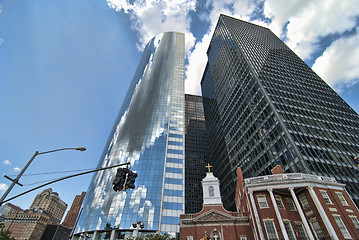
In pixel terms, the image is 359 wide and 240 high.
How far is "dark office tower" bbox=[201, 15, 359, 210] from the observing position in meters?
49.0

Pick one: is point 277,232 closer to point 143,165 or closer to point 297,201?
point 297,201

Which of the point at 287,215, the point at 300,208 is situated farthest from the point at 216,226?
the point at 300,208

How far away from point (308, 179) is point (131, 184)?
29237mm

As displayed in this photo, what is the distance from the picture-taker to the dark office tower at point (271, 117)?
48950 mm

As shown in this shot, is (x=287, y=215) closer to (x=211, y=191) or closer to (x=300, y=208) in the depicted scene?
(x=300, y=208)

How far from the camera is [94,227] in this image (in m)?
56.0

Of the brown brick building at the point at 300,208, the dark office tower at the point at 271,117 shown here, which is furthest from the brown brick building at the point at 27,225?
the brown brick building at the point at 300,208

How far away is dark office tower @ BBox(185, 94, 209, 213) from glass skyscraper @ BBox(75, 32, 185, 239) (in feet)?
129

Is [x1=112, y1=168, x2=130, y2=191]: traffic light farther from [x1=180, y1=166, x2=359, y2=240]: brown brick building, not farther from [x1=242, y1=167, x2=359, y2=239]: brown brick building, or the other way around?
[x1=242, y1=167, x2=359, y2=239]: brown brick building

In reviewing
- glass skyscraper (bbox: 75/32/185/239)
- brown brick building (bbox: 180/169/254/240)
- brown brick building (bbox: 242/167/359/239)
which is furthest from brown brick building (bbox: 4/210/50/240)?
brown brick building (bbox: 242/167/359/239)

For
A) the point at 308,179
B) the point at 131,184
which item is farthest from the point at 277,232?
the point at 131,184

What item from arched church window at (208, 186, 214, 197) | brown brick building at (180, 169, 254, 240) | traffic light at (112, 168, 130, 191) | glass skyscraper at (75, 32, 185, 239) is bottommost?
traffic light at (112, 168, 130, 191)

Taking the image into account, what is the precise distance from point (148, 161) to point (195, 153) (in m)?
60.4

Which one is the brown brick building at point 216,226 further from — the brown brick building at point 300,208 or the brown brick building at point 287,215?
the brown brick building at point 300,208
